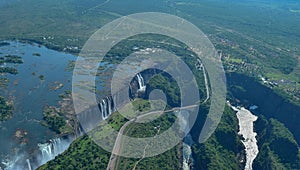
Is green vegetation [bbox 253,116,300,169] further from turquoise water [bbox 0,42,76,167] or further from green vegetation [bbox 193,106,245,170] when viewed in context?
turquoise water [bbox 0,42,76,167]

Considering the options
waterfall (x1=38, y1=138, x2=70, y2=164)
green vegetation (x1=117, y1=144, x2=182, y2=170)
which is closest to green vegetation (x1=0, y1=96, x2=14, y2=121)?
waterfall (x1=38, y1=138, x2=70, y2=164)

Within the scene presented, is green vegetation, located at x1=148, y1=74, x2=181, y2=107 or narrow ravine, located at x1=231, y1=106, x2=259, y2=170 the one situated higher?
green vegetation, located at x1=148, y1=74, x2=181, y2=107

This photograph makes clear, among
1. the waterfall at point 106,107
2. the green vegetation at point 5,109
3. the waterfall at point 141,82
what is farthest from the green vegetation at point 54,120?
the waterfall at point 141,82

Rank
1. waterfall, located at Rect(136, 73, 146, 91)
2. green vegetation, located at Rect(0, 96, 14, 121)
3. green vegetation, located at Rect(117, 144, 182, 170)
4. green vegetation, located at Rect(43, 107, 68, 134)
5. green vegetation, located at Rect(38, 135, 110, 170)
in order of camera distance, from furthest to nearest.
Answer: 1. waterfall, located at Rect(136, 73, 146, 91)
2. green vegetation, located at Rect(0, 96, 14, 121)
3. green vegetation, located at Rect(43, 107, 68, 134)
4. green vegetation, located at Rect(117, 144, 182, 170)
5. green vegetation, located at Rect(38, 135, 110, 170)

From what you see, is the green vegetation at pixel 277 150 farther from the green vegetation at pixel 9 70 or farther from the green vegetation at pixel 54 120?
the green vegetation at pixel 9 70

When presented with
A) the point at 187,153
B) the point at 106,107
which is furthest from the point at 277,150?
the point at 106,107

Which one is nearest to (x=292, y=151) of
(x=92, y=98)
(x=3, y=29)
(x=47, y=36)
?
(x=92, y=98)

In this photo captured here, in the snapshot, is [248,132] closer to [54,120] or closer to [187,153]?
[187,153]
